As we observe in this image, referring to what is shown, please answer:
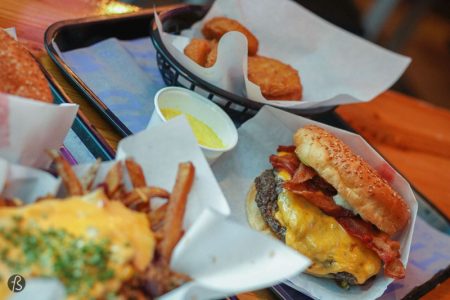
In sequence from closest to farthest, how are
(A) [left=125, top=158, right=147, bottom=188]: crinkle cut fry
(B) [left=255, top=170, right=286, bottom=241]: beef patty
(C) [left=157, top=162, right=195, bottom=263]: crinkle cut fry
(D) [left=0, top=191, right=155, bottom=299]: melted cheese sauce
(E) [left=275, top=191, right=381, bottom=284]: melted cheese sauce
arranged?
(D) [left=0, top=191, right=155, bottom=299]: melted cheese sauce → (C) [left=157, top=162, right=195, bottom=263]: crinkle cut fry → (A) [left=125, top=158, right=147, bottom=188]: crinkle cut fry → (E) [left=275, top=191, right=381, bottom=284]: melted cheese sauce → (B) [left=255, top=170, right=286, bottom=241]: beef patty

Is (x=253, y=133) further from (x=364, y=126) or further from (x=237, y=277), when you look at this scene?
(x=237, y=277)

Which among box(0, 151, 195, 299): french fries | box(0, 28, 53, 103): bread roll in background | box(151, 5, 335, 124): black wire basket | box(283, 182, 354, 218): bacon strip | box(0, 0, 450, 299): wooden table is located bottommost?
box(0, 0, 450, 299): wooden table

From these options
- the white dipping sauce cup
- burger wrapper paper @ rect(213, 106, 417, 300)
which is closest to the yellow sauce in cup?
the white dipping sauce cup

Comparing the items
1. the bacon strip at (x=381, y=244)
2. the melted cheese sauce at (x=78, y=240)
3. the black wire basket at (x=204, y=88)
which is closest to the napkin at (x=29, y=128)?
the melted cheese sauce at (x=78, y=240)

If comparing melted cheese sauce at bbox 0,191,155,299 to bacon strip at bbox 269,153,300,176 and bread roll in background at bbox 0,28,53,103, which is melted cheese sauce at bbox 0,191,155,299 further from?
bacon strip at bbox 269,153,300,176

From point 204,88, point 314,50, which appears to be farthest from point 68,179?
point 314,50

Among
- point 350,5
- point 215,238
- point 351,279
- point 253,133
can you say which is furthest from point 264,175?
point 350,5
